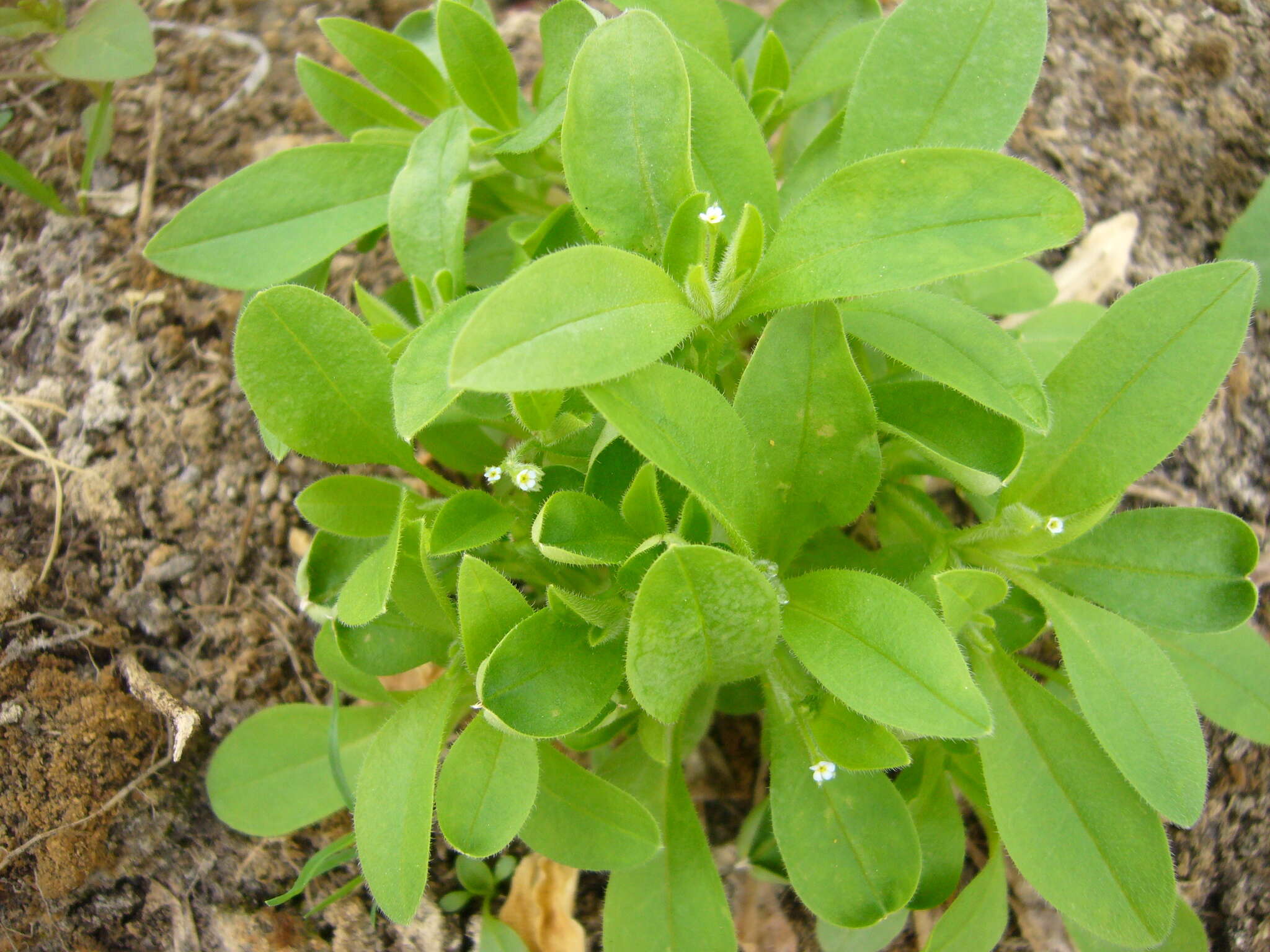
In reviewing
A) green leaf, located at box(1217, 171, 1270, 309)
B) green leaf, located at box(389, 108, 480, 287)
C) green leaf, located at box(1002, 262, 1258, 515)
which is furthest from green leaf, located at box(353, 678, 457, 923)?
green leaf, located at box(1217, 171, 1270, 309)

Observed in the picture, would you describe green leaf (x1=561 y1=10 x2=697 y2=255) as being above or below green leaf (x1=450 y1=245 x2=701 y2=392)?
above

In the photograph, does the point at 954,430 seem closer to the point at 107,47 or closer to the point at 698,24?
the point at 698,24

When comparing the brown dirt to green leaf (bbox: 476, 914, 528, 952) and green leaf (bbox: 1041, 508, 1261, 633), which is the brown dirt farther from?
green leaf (bbox: 1041, 508, 1261, 633)

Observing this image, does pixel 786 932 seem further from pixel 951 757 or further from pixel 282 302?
pixel 282 302

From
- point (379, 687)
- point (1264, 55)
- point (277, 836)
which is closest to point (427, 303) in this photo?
point (379, 687)

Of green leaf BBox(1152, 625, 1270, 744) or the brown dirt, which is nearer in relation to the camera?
green leaf BBox(1152, 625, 1270, 744)

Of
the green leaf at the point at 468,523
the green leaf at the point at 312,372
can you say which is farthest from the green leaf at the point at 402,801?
the green leaf at the point at 312,372

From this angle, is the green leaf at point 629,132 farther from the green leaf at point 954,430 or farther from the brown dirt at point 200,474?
the brown dirt at point 200,474
